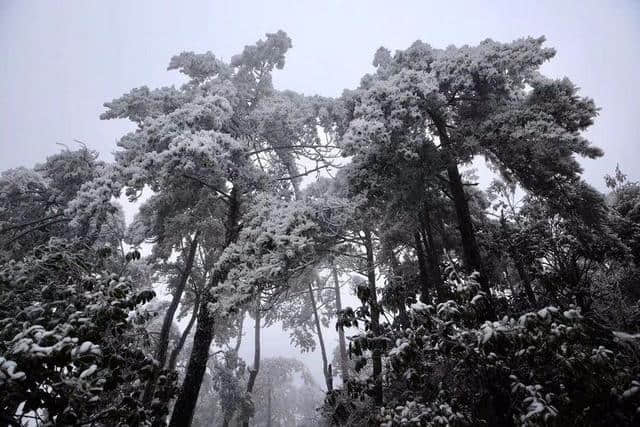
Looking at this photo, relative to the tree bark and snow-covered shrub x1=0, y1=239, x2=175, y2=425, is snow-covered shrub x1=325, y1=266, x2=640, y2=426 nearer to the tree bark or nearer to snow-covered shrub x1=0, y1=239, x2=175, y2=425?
the tree bark

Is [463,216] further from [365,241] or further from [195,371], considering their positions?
[195,371]

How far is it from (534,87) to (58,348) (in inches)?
391

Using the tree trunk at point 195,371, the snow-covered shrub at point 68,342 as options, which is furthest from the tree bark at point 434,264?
the snow-covered shrub at point 68,342

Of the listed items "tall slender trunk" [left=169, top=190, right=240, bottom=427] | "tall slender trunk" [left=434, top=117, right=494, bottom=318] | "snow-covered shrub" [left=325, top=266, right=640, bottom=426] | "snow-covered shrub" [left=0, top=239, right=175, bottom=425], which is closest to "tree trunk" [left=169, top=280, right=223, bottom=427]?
"tall slender trunk" [left=169, top=190, right=240, bottom=427]

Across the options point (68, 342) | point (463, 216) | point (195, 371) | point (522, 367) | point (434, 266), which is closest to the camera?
point (68, 342)

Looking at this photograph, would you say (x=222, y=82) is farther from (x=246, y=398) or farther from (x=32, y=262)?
(x=246, y=398)

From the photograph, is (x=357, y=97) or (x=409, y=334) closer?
(x=409, y=334)

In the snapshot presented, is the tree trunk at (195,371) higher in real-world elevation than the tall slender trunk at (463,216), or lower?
lower

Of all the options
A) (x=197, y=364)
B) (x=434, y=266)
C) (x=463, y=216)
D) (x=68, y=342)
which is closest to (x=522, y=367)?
(x=434, y=266)

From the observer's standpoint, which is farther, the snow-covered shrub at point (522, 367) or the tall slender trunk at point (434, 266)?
the tall slender trunk at point (434, 266)

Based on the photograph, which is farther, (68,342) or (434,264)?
(434,264)

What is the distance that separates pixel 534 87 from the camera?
735 centimetres

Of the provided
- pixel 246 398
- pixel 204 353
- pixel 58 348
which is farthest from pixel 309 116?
pixel 246 398

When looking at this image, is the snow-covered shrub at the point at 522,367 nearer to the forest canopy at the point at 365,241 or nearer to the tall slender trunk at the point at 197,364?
the forest canopy at the point at 365,241
